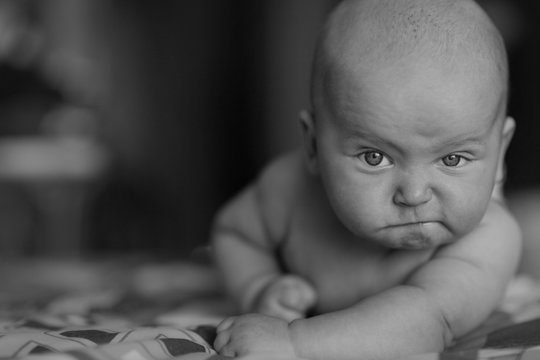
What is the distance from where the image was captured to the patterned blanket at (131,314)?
75cm

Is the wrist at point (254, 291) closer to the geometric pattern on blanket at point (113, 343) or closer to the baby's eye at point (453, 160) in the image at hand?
the geometric pattern on blanket at point (113, 343)

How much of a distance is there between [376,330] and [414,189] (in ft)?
0.50

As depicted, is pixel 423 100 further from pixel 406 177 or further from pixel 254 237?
pixel 254 237

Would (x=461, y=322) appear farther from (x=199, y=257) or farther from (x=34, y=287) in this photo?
(x=199, y=257)

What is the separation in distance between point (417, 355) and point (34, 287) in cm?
98

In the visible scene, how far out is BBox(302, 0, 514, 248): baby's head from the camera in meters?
0.77

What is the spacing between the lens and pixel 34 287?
149cm

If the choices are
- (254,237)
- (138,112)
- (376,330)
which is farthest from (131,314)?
(138,112)

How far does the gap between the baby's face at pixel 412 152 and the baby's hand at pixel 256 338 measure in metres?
0.15

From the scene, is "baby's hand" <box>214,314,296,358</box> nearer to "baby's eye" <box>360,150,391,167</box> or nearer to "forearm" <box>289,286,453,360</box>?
"forearm" <box>289,286,453,360</box>

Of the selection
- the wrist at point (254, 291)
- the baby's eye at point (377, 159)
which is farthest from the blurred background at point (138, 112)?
the baby's eye at point (377, 159)

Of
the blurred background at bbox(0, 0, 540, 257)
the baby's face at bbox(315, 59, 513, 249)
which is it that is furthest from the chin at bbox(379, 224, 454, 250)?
the blurred background at bbox(0, 0, 540, 257)

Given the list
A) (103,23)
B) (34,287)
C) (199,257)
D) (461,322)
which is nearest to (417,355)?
(461,322)

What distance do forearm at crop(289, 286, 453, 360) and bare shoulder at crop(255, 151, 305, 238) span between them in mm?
278
